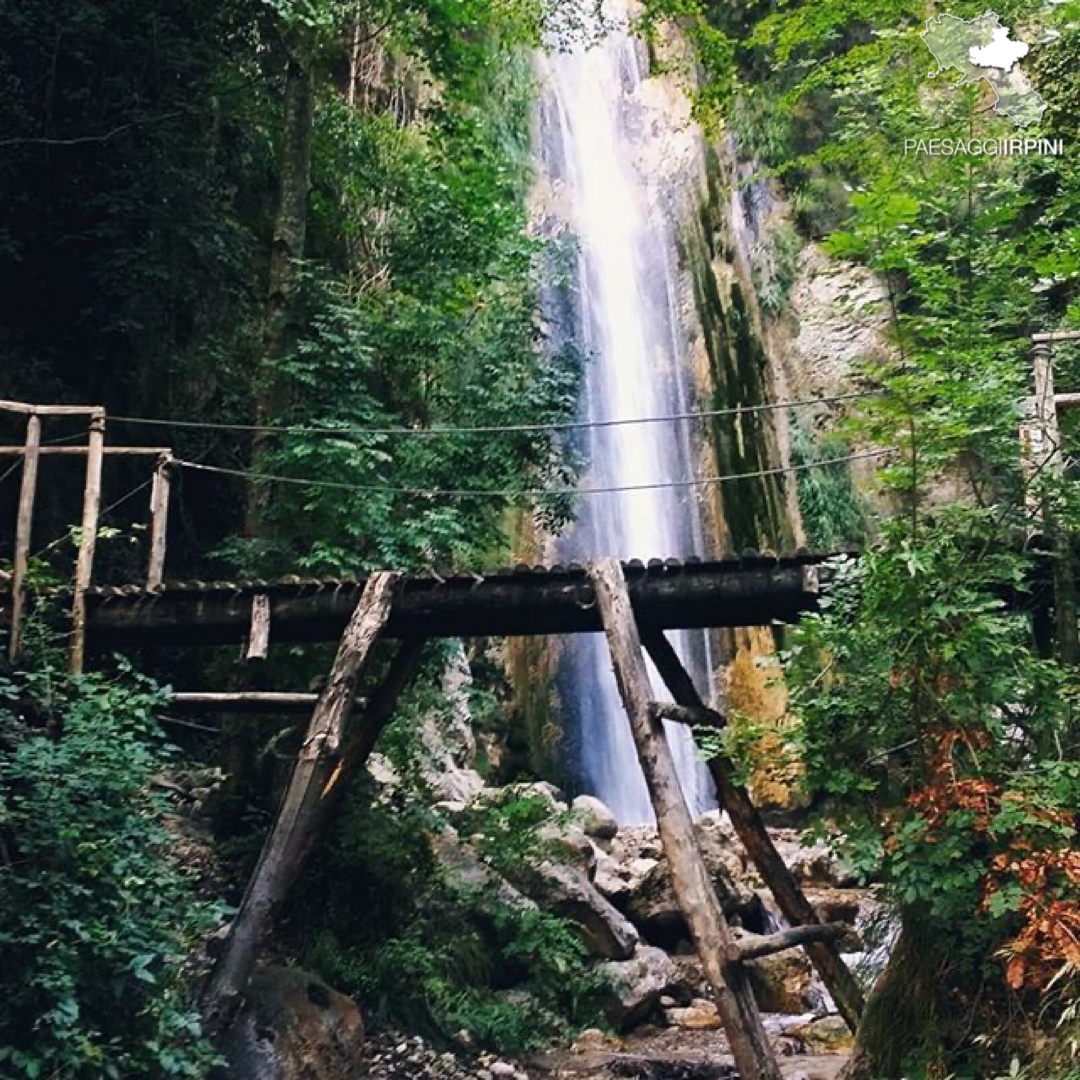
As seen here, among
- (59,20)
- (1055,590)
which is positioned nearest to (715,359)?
(59,20)

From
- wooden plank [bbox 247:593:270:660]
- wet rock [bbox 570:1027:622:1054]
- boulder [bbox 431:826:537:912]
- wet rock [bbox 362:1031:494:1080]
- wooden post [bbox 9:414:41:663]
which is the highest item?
wooden post [bbox 9:414:41:663]

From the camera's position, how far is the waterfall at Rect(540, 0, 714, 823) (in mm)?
16797

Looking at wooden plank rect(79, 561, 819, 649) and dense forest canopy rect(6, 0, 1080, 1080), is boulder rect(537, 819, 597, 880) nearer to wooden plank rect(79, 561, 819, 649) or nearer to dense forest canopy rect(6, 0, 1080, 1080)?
dense forest canopy rect(6, 0, 1080, 1080)

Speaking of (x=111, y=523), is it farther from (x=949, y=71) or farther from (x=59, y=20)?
(x=949, y=71)

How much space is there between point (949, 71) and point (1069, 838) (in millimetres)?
5325

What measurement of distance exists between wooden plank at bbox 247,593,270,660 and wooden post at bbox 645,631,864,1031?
243cm

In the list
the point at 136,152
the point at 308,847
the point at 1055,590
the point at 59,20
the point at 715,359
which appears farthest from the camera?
the point at 715,359

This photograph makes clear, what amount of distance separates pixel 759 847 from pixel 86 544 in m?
4.64

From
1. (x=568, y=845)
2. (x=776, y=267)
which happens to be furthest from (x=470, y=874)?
(x=776, y=267)

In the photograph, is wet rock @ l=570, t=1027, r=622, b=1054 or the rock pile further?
the rock pile

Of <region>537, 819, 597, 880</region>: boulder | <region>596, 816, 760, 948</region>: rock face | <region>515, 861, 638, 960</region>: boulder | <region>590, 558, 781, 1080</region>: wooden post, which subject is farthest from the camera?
<region>596, 816, 760, 948</region>: rock face

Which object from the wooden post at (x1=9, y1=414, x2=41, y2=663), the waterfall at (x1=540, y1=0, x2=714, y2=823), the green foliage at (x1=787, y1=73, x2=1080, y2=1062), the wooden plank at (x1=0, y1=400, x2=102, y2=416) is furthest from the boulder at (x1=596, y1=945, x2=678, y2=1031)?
the waterfall at (x1=540, y1=0, x2=714, y2=823)

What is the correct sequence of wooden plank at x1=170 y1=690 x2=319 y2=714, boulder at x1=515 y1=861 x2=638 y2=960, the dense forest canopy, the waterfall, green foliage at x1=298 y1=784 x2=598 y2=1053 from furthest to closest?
the waterfall
boulder at x1=515 y1=861 x2=638 y2=960
green foliage at x1=298 y1=784 x2=598 y2=1053
wooden plank at x1=170 y1=690 x2=319 y2=714
the dense forest canopy

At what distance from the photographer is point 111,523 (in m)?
10.8
